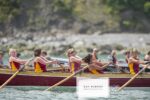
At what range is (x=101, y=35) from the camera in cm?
7819

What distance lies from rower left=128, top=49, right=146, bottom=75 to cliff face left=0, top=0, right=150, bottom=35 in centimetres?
4815

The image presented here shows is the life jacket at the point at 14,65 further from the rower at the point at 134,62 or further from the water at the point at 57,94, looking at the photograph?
the rower at the point at 134,62

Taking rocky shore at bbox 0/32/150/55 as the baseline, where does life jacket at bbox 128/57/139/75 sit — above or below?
below

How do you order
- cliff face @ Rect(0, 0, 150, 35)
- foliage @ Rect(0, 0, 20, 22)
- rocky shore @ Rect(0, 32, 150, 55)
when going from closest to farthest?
rocky shore @ Rect(0, 32, 150, 55)
cliff face @ Rect(0, 0, 150, 35)
foliage @ Rect(0, 0, 20, 22)

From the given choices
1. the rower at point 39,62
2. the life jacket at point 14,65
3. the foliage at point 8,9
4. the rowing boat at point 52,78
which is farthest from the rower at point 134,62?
the foliage at point 8,9

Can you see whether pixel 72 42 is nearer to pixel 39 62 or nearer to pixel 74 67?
pixel 74 67

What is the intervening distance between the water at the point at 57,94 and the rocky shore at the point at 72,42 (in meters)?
32.6

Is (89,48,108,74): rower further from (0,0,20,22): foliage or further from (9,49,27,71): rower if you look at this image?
(0,0,20,22): foliage

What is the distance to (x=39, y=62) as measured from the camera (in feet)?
100

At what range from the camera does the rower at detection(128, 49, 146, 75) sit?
101 ft

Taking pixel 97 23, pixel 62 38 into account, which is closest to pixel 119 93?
pixel 62 38

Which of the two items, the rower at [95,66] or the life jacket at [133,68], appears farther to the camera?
the life jacket at [133,68]

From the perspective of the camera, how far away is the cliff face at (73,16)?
79.9 m

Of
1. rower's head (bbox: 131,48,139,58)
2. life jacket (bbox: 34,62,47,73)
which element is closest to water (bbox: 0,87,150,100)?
life jacket (bbox: 34,62,47,73)
